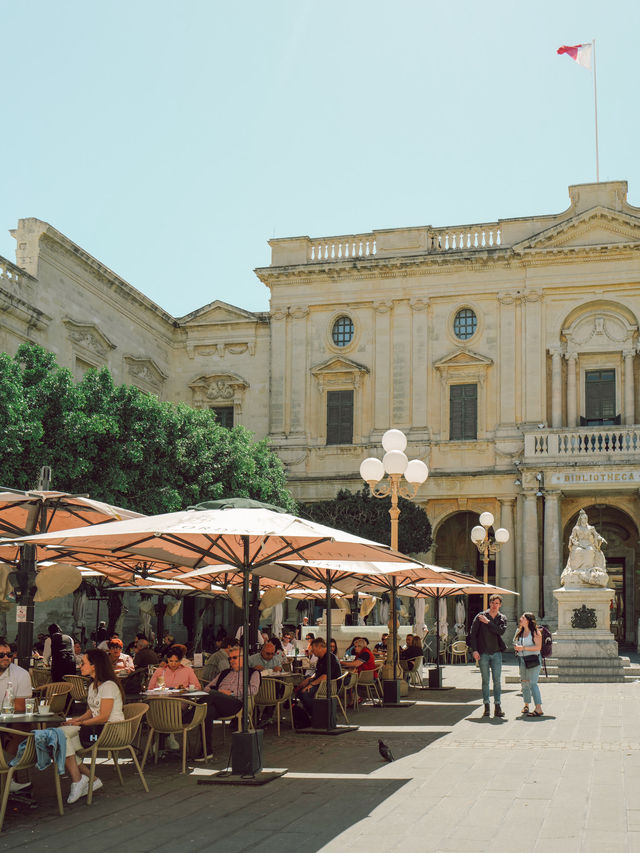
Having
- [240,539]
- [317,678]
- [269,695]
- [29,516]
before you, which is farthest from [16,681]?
[317,678]

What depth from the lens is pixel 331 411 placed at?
128 feet

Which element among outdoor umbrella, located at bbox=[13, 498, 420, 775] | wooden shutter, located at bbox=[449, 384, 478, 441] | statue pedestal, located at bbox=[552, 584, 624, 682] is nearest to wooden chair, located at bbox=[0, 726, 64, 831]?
outdoor umbrella, located at bbox=[13, 498, 420, 775]

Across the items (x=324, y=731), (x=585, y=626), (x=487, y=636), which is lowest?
(x=324, y=731)

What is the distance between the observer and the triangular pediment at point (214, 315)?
135 ft

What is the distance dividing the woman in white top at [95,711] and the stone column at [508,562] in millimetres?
27164

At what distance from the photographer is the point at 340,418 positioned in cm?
3891

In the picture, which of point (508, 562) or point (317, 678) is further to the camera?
point (508, 562)

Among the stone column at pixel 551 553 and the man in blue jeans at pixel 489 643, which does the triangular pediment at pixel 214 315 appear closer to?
the stone column at pixel 551 553

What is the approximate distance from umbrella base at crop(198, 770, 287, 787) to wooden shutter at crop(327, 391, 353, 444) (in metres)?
28.9

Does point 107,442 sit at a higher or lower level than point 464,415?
lower

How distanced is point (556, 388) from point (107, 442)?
17.8m

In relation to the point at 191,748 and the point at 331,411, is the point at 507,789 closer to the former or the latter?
the point at 191,748

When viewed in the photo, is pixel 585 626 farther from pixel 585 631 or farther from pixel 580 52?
pixel 580 52

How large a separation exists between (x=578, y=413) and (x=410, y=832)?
30.6 m
